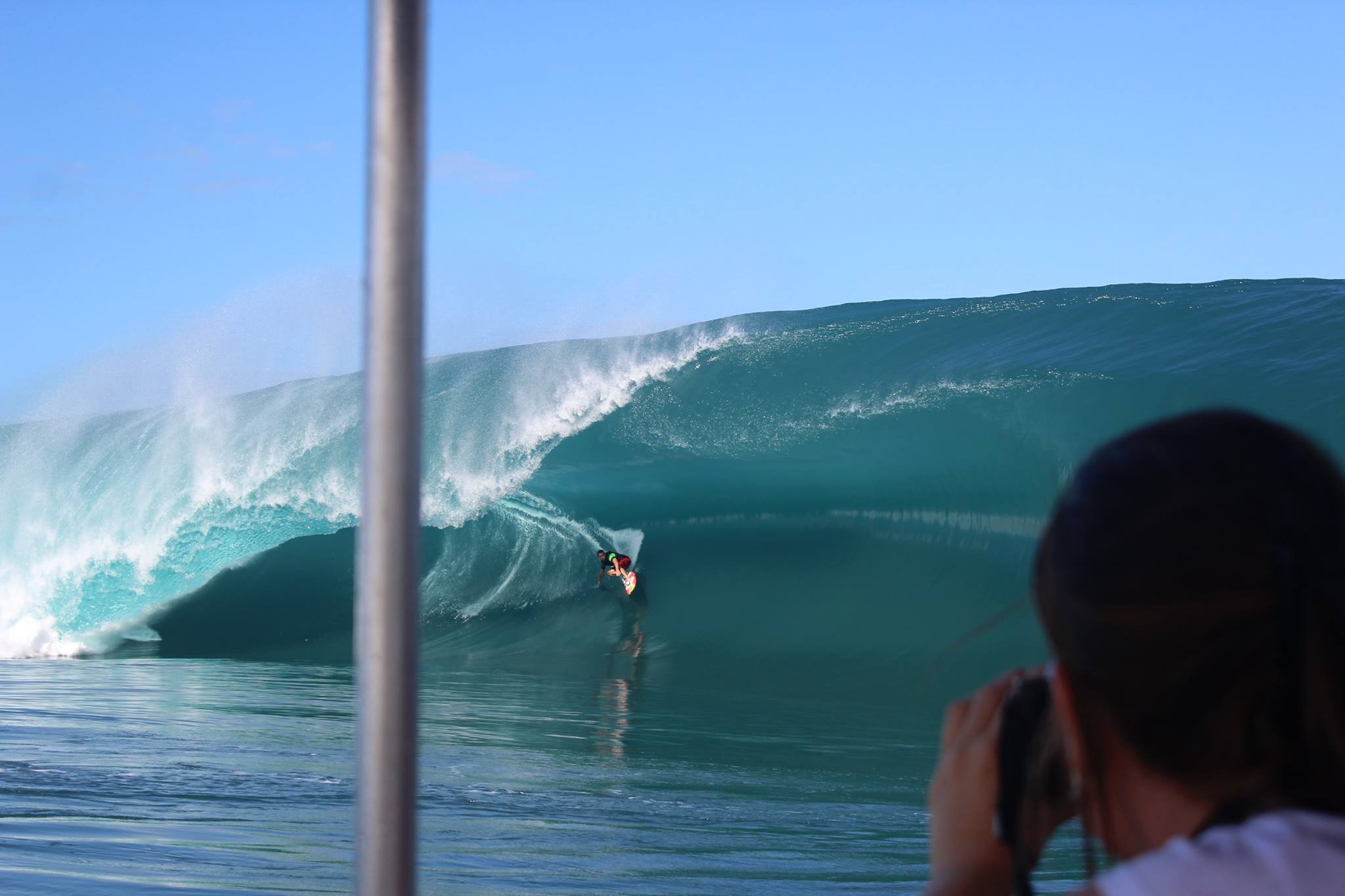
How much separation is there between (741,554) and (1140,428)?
38.4ft

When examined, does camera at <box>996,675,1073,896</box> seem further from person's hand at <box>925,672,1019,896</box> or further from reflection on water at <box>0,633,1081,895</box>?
reflection on water at <box>0,633,1081,895</box>

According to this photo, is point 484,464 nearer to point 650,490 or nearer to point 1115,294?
point 650,490

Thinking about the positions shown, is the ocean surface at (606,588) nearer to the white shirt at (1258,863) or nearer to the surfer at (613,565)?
the surfer at (613,565)

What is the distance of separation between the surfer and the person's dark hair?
11.2 metres

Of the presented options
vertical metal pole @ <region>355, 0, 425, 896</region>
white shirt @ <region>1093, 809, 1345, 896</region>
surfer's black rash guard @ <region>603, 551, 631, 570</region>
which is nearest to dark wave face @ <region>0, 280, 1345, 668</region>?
surfer's black rash guard @ <region>603, 551, 631, 570</region>

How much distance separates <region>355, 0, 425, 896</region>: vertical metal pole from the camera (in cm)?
67

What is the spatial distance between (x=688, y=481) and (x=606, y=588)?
1.67 metres

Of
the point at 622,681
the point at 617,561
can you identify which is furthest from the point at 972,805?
the point at 617,561

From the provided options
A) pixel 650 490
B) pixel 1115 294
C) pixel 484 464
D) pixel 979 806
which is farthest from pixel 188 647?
pixel 979 806

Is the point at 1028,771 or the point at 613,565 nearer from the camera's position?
the point at 1028,771

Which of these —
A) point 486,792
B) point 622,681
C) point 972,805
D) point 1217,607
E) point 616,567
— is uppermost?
point 1217,607

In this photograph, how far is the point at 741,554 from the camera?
1234 centimetres

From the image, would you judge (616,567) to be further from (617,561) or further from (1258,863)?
(1258,863)

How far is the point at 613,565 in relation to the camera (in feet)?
39.8
